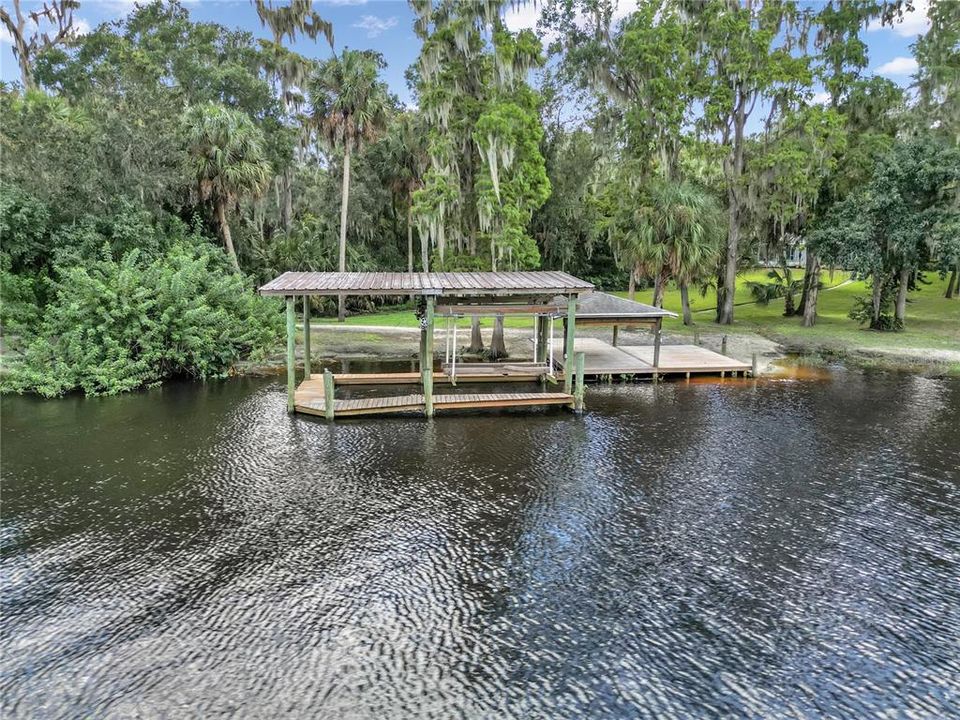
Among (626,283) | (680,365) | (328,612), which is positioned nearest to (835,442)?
(680,365)

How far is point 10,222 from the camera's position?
19.2 m

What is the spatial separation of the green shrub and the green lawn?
12477 mm

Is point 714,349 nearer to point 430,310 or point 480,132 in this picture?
point 480,132

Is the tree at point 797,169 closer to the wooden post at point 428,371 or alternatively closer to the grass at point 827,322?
the grass at point 827,322

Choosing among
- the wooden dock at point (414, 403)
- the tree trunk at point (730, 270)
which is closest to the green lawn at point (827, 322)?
the tree trunk at point (730, 270)

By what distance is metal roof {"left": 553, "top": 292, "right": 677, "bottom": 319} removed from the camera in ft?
59.8

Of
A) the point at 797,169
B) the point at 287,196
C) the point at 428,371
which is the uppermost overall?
the point at 797,169

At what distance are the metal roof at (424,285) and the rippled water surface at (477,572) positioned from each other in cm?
317

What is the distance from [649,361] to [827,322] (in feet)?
49.9

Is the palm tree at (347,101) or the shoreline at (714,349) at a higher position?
the palm tree at (347,101)

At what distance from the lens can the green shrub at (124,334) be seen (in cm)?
1578

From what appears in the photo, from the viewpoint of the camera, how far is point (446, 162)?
2052cm

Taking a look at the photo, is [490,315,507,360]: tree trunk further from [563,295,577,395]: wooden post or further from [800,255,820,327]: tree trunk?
[800,255,820,327]: tree trunk

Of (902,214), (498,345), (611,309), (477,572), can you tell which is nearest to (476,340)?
(498,345)
